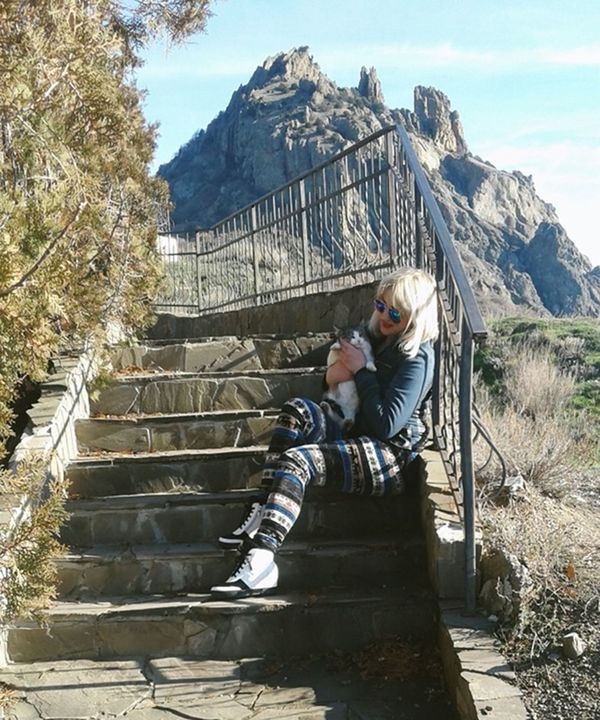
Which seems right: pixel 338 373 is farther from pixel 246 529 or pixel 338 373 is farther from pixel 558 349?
pixel 558 349

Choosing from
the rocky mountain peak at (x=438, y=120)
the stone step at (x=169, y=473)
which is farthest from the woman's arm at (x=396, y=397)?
the rocky mountain peak at (x=438, y=120)

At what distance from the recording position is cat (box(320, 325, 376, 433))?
140 inches

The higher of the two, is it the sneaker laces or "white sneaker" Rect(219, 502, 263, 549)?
"white sneaker" Rect(219, 502, 263, 549)

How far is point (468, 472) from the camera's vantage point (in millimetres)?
2963

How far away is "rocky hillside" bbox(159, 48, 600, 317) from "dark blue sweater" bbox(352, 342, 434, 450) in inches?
2575

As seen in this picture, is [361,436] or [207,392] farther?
[207,392]

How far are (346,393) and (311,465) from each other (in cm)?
43

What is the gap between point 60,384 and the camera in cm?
439

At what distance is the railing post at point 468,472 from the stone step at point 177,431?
5.20 feet

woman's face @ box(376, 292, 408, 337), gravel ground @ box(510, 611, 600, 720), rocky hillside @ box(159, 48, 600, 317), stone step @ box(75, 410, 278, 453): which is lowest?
gravel ground @ box(510, 611, 600, 720)

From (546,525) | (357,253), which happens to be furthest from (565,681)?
(357,253)

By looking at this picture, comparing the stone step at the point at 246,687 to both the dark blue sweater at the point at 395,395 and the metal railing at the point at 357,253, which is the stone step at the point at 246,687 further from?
the dark blue sweater at the point at 395,395

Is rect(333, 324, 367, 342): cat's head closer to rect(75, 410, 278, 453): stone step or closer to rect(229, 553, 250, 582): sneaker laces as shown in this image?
rect(75, 410, 278, 453): stone step

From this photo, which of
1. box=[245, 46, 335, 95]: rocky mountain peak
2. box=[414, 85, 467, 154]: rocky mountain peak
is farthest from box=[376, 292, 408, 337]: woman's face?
box=[414, 85, 467, 154]: rocky mountain peak
